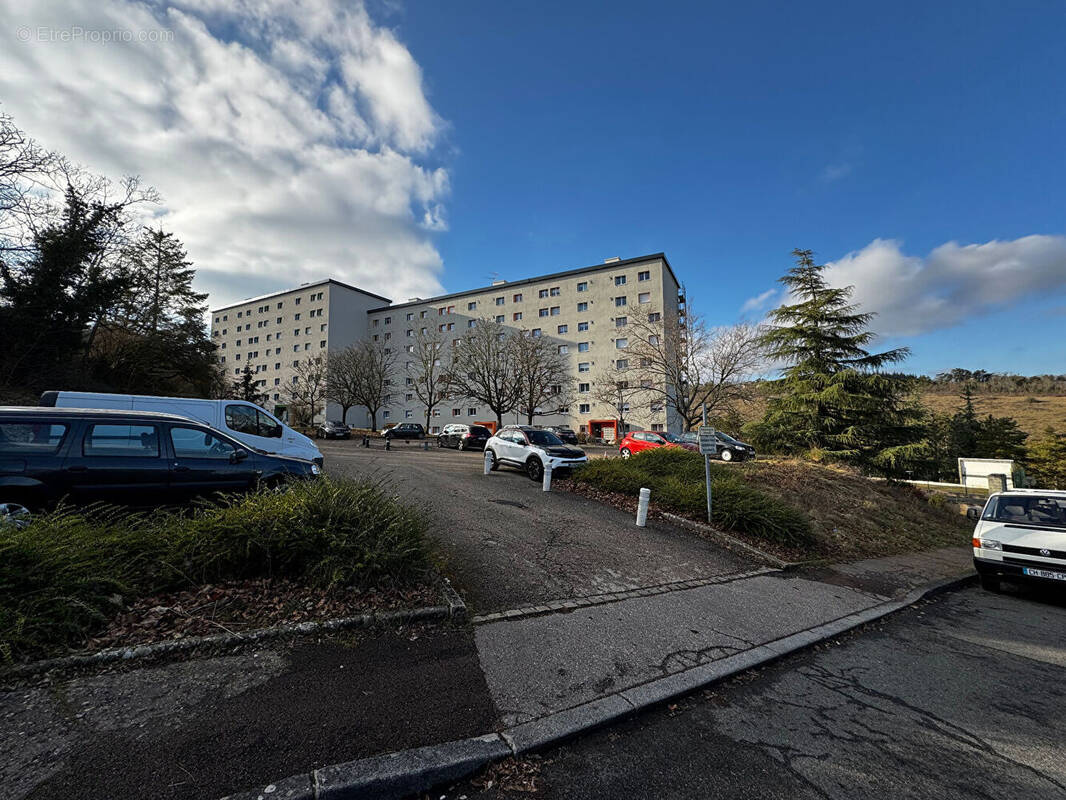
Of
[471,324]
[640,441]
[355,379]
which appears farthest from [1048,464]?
[355,379]

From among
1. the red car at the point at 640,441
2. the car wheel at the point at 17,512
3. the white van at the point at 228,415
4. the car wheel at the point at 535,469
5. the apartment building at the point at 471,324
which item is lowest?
the car wheel at the point at 535,469

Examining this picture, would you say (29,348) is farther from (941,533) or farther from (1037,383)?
(1037,383)

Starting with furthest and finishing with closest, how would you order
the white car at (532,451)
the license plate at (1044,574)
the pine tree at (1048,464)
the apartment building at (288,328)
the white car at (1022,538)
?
the apartment building at (288,328), the pine tree at (1048,464), the white car at (532,451), the white car at (1022,538), the license plate at (1044,574)

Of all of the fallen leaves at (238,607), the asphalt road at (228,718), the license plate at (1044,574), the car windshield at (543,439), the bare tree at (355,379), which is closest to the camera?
the asphalt road at (228,718)

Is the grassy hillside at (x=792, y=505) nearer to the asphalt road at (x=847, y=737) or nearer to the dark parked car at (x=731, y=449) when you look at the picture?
the asphalt road at (x=847, y=737)

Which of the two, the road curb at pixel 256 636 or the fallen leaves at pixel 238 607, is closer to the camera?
the road curb at pixel 256 636

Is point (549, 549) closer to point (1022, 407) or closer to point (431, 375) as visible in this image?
point (431, 375)

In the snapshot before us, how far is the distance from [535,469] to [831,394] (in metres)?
14.4

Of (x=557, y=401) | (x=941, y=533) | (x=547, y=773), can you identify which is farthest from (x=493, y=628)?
(x=557, y=401)

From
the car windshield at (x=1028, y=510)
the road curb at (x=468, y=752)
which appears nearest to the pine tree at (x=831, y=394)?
the car windshield at (x=1028, y=510)

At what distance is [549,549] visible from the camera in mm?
6684

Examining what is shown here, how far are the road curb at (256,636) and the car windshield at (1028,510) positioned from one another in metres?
9.42

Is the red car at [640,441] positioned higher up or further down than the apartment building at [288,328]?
further down

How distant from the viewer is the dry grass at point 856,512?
977 centimetres
